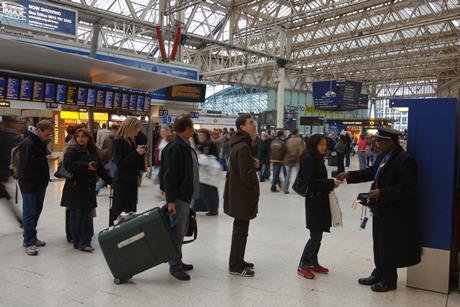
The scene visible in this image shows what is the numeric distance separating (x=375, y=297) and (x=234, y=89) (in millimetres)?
41487

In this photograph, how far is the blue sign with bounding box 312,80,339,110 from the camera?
18.0 m

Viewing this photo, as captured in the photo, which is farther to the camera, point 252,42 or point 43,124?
point 252,42

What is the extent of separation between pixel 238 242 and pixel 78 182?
1.92 m

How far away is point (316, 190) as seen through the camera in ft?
12.4

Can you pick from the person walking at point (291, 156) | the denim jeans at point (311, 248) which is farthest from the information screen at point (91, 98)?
the denim jeans at point (311, 248)

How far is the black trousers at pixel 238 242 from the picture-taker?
12.6 ft

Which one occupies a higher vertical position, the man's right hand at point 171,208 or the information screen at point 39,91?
the information screen at point 39,91

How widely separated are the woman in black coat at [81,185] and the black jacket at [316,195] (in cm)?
232

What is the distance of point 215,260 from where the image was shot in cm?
438

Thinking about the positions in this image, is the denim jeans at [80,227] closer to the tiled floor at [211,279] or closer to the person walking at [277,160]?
the tiled floor at [211,279]

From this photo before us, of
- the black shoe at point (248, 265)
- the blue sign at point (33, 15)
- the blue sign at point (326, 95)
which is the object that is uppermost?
the blue sign at point (33, 15)

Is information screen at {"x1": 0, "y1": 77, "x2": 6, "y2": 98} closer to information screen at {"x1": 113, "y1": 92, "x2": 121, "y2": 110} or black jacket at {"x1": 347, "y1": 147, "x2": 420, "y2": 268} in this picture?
information screen at {"x1": 113, "y1": 92, "x2": 121, "y2": 110}

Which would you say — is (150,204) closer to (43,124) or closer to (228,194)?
(43,124)

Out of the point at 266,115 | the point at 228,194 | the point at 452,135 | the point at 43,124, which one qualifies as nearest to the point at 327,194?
the point at 228,194
